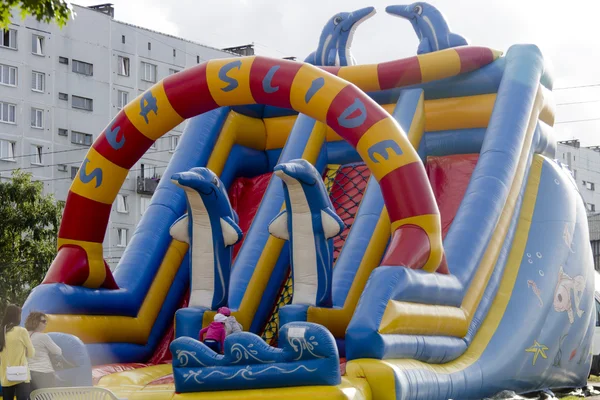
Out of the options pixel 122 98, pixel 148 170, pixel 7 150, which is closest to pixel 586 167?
pixel 148 170

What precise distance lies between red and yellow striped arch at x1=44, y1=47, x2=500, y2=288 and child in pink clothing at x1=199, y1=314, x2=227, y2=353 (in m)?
1.47

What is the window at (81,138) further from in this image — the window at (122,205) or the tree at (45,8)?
the tree at (45,8)

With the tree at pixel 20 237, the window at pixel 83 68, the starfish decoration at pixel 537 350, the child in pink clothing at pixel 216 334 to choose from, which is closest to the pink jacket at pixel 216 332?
the child in pink clothing at pixel 216 334

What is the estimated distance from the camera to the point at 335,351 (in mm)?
7168

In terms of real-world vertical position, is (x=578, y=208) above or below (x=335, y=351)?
above

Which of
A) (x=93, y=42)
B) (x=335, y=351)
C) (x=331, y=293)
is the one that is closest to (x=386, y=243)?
(x=331, y=293)

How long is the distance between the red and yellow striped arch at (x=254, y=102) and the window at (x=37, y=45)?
2099cm

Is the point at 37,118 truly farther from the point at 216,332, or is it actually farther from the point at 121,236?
the point at 216,332

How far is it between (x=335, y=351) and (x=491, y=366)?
2.20 metres

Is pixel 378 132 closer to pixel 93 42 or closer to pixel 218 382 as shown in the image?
pixel 218 382

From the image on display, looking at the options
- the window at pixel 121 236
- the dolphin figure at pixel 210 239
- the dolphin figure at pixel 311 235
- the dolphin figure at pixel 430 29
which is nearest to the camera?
the dolphin figure at pixel 311 235

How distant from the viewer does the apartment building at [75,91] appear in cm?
2930

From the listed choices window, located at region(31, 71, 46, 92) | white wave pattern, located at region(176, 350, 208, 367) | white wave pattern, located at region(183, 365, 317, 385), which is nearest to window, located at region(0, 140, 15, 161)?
window, located at region(31, 71, 46, 92)

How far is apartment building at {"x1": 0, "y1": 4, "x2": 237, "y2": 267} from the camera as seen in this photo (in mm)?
29297
